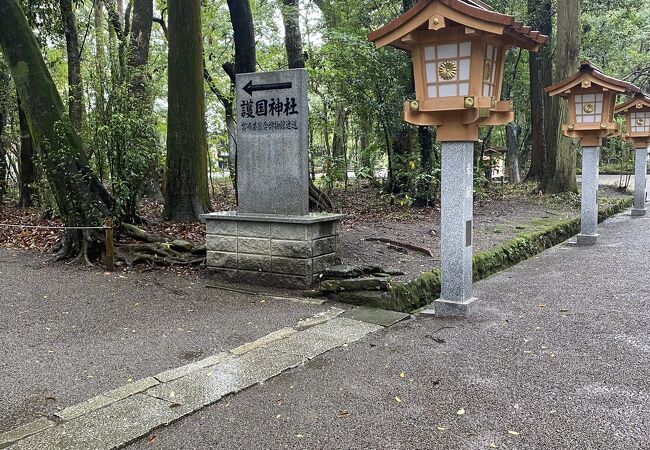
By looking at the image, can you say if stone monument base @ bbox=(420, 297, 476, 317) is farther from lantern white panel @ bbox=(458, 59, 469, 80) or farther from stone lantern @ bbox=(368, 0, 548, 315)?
lantern white panel @ bbox=(458, 59, 469, 80)

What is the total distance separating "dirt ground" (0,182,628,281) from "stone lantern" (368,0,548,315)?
114 centimetres

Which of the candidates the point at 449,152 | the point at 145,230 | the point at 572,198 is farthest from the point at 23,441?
the point at 572,198

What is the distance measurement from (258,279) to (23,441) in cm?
395

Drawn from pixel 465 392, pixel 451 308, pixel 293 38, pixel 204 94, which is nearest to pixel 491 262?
pixel 451 308

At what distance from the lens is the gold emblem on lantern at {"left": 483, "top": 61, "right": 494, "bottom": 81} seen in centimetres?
→ 539

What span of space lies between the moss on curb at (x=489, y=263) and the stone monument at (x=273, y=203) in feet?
3.43

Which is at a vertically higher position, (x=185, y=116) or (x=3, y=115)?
(x=3, y=115)

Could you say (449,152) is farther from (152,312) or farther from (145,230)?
(145,230)

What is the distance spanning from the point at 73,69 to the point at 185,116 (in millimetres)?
5154

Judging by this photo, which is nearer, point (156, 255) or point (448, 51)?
point (448, 51)

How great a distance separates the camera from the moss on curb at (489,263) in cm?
624

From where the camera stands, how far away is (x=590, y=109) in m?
9.88

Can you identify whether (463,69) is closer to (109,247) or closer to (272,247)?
(272,247)

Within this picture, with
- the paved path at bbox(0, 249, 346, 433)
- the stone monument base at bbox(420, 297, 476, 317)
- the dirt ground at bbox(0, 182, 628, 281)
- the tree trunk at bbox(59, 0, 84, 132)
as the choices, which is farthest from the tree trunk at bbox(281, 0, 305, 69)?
the stone monument base at bbox(420, 297, 476, 317)
